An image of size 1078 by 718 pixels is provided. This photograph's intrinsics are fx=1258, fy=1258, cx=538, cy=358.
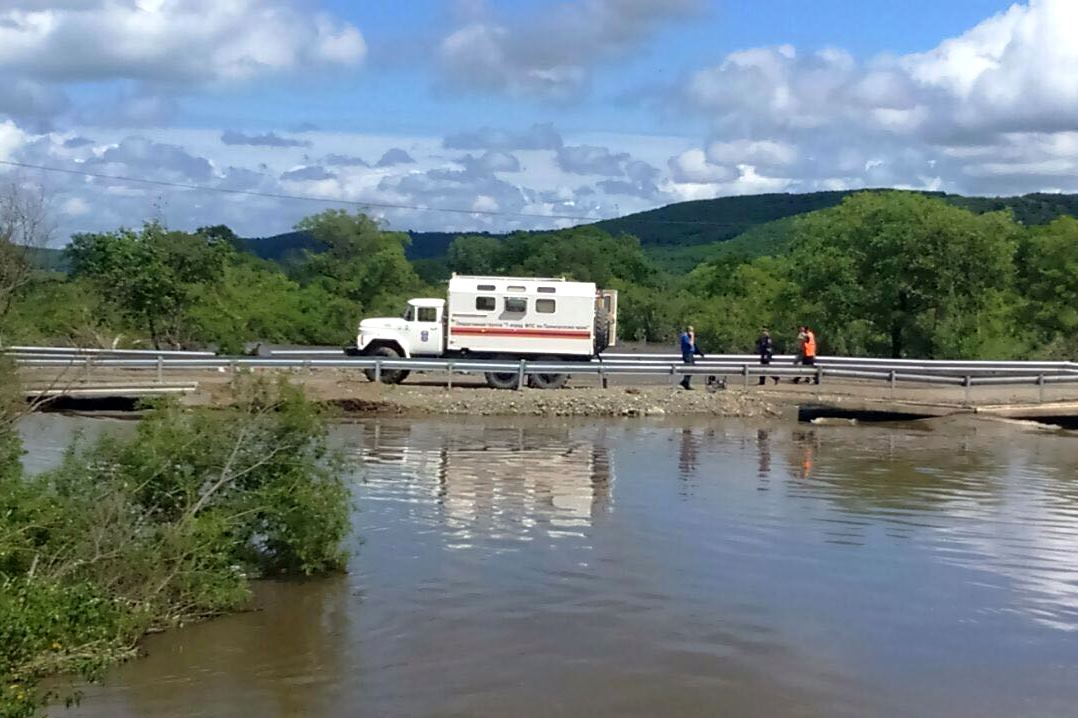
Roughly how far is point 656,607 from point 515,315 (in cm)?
2241

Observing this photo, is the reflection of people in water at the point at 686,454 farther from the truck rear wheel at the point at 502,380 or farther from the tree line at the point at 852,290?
the tree line at the point at 852,290

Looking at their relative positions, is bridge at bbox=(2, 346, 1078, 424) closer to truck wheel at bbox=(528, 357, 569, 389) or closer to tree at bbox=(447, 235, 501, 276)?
truck wheel at bbox=(528, 357, 569, 389)

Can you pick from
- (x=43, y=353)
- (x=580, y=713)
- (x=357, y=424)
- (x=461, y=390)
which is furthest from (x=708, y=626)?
(x=43, y=353)

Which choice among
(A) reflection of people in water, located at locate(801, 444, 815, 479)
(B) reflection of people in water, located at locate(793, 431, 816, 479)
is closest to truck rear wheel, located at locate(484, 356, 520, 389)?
(B) reflection of people in water, located at locate(793, 431, 816, 479)

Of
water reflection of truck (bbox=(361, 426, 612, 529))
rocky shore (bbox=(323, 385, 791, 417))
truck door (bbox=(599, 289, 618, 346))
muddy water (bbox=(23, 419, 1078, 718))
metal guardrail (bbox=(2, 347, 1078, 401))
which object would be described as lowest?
muddy water (bbox=(23, 419, 1078, 718))

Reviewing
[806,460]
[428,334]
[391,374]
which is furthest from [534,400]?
[806,460]

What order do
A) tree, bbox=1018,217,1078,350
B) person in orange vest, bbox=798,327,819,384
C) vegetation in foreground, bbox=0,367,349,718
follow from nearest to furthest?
vegetation in foreground, bbox=0,367,349,718, person in orange vest, bbox=798,327,819,384, tree, bbox=1018,217,1078,350

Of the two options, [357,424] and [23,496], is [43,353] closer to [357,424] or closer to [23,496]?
[357,424]

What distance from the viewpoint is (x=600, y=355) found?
116 ft

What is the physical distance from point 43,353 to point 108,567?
21491 mm

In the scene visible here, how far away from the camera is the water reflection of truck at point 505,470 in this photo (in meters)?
17.3

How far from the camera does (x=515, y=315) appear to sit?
3434cm

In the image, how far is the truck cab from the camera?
113 feet

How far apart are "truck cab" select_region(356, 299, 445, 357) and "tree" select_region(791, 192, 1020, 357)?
1730 cm
